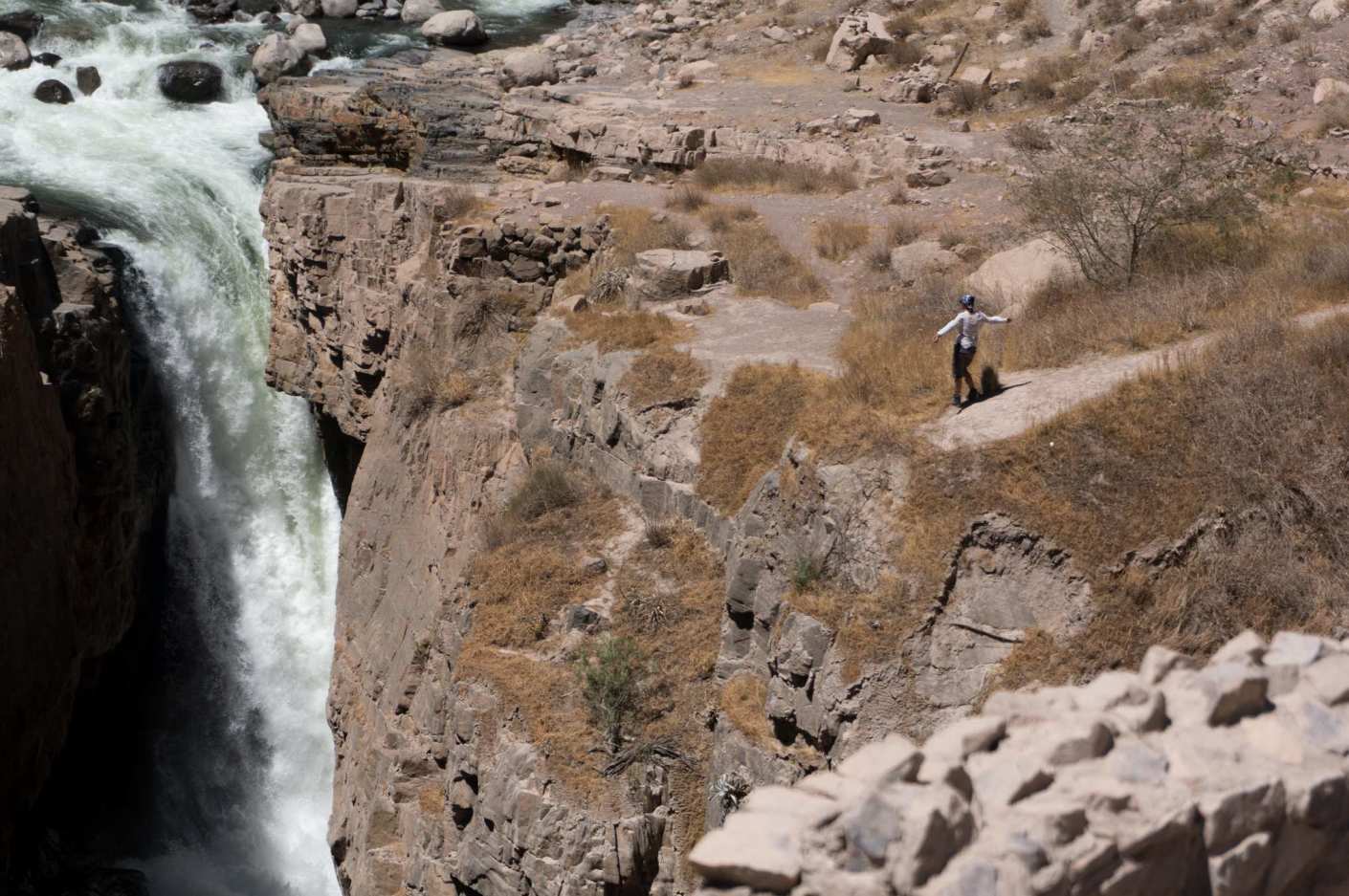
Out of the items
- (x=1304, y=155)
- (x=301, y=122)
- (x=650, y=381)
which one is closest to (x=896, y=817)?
(x=650, y=381)

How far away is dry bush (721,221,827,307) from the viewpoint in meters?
16.3

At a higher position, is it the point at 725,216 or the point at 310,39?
the point at 725,216

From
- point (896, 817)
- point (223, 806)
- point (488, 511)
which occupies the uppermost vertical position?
point (896, 817)

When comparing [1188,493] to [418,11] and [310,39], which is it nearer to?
[310,39]

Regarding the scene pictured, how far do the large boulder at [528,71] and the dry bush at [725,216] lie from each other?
10.7m

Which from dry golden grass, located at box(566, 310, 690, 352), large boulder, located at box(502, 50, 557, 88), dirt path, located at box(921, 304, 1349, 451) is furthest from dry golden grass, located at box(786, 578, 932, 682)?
large boulder, located at box(502, 50, 557, 88)

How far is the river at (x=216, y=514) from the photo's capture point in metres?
19.0

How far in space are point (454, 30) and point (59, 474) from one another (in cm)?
1893

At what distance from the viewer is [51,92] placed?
27406 millimetres

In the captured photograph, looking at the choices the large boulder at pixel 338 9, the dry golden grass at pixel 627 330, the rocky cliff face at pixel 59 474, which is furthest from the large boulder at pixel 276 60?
the dry golden grass at pixel 627 330

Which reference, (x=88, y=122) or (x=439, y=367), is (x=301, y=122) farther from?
(x=439, y=367)

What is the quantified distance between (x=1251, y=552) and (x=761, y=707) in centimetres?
408

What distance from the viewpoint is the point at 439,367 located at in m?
17.7

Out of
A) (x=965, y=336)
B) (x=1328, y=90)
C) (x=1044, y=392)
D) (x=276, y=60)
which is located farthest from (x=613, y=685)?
(x=276, y=60)
